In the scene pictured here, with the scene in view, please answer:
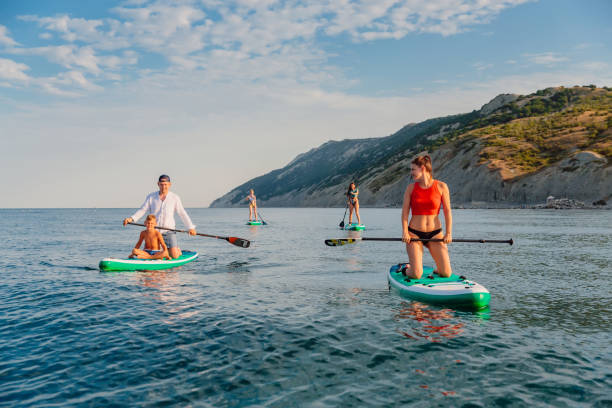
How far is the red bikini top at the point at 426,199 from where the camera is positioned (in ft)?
30.1

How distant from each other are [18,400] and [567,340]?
24.9 feet

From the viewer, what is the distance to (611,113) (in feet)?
326

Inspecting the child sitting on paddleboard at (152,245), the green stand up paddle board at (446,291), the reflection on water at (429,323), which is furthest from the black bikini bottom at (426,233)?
the child sitting on paddleboard at (152,245)

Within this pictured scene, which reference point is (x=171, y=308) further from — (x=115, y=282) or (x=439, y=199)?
(x=439, y=199)

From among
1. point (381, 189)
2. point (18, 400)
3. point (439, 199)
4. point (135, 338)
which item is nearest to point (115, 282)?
point (135, 338)

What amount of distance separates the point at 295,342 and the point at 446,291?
3645 millimetres

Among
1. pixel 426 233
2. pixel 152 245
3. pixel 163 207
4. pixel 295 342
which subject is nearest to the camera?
pixel 295 342

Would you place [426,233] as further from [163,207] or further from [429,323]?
[163,207]

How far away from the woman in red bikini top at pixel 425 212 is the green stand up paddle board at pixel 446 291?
337mm

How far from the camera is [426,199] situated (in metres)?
9.28

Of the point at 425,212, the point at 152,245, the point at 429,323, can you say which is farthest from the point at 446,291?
the point at 152,245

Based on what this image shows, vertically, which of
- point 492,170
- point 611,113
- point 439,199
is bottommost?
point 439,199

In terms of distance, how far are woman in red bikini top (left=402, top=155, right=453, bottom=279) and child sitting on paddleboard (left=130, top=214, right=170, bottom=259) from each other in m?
8.32

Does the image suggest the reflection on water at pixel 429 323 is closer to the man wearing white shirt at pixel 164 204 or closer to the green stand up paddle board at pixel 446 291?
the green stand up paddle board at pixel 446 291
